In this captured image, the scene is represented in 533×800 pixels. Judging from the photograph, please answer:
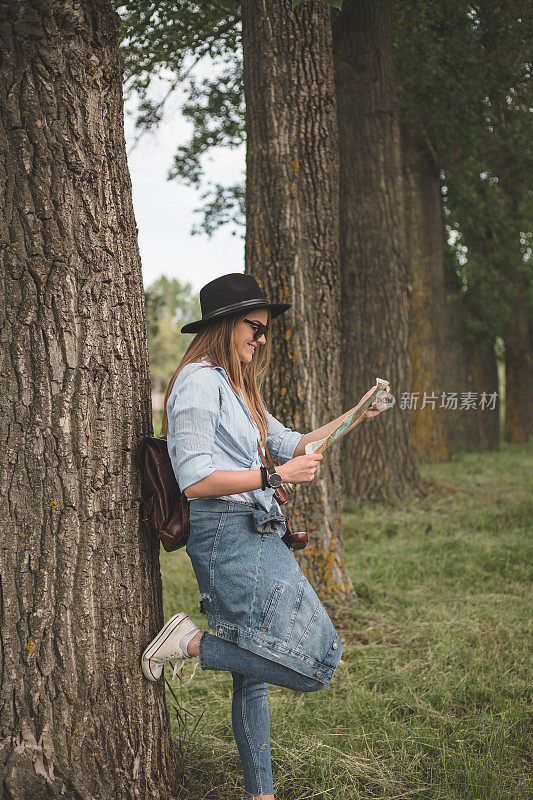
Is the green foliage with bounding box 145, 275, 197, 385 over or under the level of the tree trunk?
over

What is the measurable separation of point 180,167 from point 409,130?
3675 millimetres

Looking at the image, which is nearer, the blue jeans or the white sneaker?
the blue jeans

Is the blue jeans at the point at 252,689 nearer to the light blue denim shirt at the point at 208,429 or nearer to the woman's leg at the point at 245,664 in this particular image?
the woman's leg at the point at 245,664

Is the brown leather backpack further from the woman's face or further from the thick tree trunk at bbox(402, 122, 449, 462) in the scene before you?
the thick tree trunk at bbox(402, 122, 449, 462)

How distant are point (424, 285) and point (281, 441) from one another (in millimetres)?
8637

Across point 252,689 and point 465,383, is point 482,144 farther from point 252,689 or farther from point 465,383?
point 252,689

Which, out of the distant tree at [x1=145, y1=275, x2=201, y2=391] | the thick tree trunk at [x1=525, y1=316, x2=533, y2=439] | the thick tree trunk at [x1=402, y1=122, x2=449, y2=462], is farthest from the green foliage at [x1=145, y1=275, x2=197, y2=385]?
the thick tree trunk at [x1=525, y1=316, x2=533, y2=439]

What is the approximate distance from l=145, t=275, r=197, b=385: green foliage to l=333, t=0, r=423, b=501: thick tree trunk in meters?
2.56

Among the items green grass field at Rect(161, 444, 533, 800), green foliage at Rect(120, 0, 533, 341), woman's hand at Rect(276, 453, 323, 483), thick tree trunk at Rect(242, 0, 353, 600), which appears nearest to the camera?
woman's hand at Rect(276, 453, 323, 483)

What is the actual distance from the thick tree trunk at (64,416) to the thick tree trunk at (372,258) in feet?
19.8

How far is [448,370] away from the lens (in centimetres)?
1335

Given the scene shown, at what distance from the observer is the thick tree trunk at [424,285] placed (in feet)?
35.9

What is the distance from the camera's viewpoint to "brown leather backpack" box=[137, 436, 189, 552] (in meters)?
2.65

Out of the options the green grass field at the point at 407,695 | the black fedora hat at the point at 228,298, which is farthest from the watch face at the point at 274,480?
the green grass field at the point at 407,695
